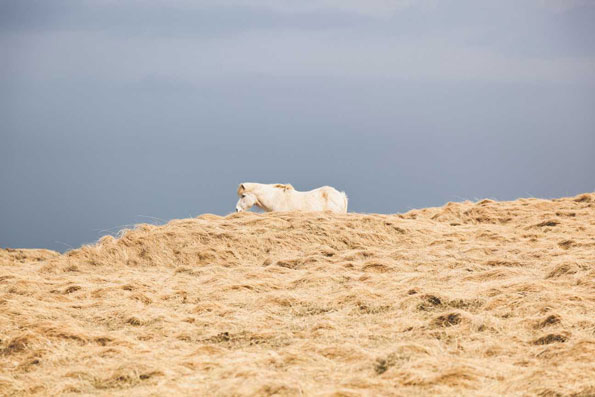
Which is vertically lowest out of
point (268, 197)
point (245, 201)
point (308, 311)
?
point (308, 311)

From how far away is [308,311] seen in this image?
703 centimetres

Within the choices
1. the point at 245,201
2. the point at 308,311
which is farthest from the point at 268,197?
the point at 308,311

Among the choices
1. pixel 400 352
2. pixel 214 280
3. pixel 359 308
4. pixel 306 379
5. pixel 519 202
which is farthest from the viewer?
pixel 519 202

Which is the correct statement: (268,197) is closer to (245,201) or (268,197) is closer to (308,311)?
(245,201)

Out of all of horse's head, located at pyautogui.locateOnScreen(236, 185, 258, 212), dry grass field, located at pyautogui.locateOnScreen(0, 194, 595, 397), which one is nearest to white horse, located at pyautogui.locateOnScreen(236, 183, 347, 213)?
horse's head, located at pyautogui.locateOnScreen(236, 185, 258, 212)

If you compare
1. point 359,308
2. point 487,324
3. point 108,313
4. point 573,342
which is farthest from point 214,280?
point 573,342

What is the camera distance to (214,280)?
8.91 meters

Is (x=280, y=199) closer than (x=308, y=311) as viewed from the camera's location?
No

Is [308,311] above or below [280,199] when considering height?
below

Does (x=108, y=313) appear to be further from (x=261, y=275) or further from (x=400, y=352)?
(x=400, y=352)

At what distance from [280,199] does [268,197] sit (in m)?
0.26

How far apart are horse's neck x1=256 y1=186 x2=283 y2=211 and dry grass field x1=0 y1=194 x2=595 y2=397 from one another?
1601 mm

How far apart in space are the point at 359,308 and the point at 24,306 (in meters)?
3.79

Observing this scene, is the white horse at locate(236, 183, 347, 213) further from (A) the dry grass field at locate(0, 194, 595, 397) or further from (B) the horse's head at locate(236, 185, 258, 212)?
(A) the dry grass field at locate(0, 194, 595, 397)
